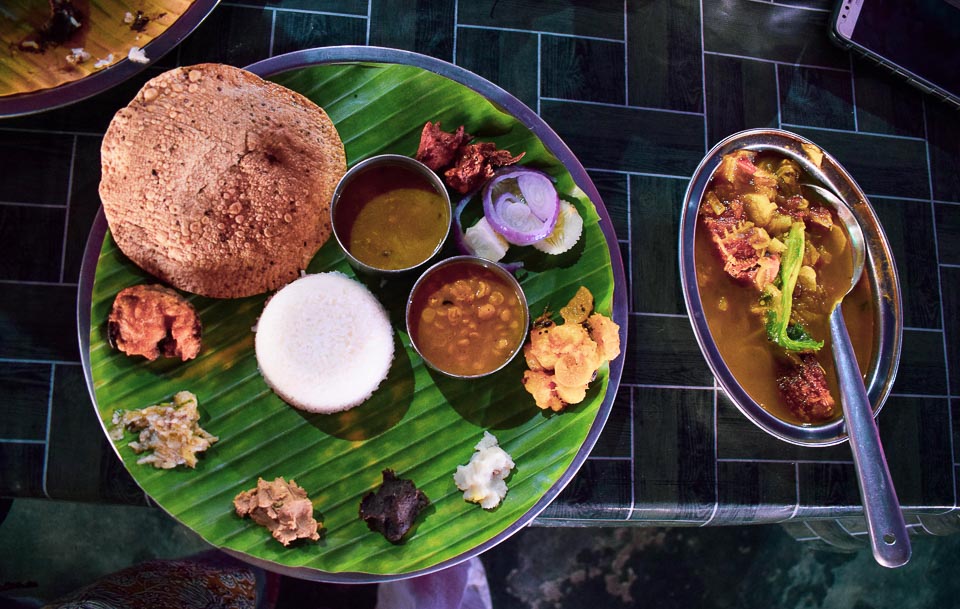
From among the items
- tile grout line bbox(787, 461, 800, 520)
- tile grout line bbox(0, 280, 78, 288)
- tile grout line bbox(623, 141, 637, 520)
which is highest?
tile grout line bbox(0, 280, 78, 288)

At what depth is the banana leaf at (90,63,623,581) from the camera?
1879mm

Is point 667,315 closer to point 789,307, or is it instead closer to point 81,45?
point 789,307

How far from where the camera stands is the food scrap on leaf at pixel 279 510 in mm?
1854

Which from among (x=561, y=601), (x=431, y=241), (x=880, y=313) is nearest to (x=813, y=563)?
(x=561, y=601)

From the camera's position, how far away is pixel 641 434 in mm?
2211

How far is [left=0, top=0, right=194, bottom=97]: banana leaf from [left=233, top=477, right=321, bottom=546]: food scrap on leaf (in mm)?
1384

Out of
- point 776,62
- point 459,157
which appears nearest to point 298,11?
point 459,157

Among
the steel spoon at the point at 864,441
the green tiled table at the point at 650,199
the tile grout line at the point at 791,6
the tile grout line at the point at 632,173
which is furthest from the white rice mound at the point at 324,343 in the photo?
the tile grout line at the point at 791,6

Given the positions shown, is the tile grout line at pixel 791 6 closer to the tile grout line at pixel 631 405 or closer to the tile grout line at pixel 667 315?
the tile grout line at pixel 631 405

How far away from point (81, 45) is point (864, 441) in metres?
2.77

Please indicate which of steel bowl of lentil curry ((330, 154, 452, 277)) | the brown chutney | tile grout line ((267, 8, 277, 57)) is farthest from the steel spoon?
tile grout line ((267, 8, 277, 57))

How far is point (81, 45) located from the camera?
1.93 metres

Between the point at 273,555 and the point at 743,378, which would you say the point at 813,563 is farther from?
the point at 273,555

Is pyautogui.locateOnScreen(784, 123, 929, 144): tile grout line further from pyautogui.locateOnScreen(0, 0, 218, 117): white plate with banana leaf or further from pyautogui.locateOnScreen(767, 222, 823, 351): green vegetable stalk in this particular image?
pyautogui.locateOnScreen(0, 0, 218, 117): white plate with banana leaf
